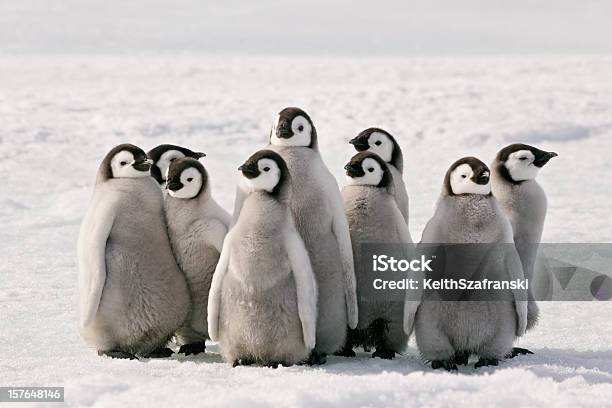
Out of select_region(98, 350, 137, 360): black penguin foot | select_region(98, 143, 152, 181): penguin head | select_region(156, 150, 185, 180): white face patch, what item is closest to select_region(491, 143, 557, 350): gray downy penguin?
select_region(156, 150, 185, 180): white face patch

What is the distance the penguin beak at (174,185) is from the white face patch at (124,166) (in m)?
0.14

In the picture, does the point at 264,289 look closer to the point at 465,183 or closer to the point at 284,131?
the point at 284,131

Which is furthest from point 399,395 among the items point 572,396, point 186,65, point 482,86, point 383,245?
point 186,65

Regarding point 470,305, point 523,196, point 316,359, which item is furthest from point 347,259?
point 523,196

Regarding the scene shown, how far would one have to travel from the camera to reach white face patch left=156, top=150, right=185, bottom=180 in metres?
4.79

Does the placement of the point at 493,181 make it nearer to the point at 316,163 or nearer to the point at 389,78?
the point at 316,163

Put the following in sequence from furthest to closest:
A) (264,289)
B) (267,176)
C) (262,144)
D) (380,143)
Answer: (262,144), (380,143), (267,176), (264,289)

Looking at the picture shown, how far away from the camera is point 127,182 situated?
427cm

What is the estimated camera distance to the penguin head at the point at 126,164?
429 cm

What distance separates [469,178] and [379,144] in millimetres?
974

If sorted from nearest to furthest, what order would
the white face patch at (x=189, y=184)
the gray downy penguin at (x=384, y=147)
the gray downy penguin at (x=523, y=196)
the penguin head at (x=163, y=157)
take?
1. the white face patch at (x=189, y=184)
2. the gray downy penguin at (x=523, y=196)
3. the penguin head at (x=163, y=157)
4. the gray downy penguin at (x=384, y=147)

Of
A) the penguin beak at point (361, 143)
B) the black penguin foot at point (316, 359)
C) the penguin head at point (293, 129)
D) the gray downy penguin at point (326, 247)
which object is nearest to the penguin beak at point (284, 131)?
the penguin head at point (293, 129)

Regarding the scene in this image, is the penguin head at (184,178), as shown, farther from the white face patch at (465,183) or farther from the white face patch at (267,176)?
the white face patch at (465,183)

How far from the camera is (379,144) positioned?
4969mm
